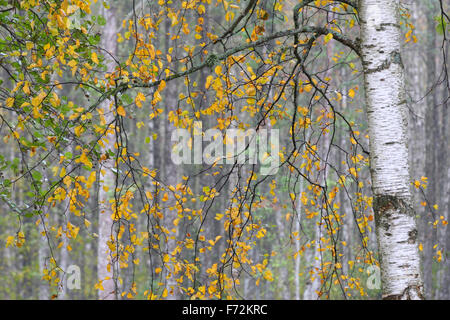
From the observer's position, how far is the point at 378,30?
341 cm

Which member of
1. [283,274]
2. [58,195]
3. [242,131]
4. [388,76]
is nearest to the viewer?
[388,76]

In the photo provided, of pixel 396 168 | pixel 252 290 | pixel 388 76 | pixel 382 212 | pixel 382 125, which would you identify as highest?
pixel 388 76

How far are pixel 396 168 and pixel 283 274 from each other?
48.7 ft

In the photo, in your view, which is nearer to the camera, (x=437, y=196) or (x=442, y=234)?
(x=442, y=234)

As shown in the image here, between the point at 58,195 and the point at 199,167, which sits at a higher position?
the point at 199,167

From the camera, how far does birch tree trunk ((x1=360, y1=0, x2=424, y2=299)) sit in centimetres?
321

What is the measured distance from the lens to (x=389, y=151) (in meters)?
3.31

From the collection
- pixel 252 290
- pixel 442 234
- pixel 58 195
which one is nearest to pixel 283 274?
pixel 252 290

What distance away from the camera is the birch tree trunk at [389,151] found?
10.5 ft

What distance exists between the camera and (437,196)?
58.0ft
